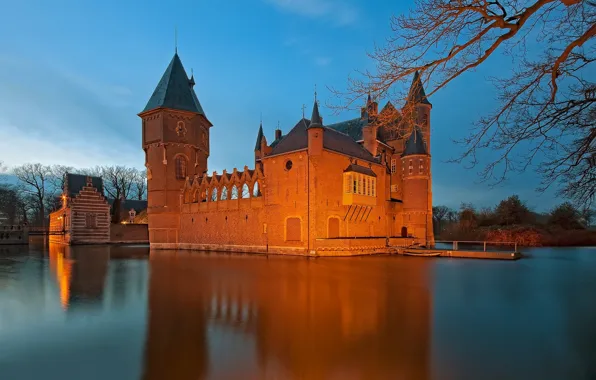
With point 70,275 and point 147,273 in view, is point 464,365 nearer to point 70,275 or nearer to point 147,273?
point 147,273

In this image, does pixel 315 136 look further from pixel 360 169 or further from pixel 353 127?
pixel 353 127

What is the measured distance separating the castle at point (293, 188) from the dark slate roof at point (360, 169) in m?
0.11

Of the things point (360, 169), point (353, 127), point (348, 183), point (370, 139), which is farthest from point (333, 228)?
point (353, 127)

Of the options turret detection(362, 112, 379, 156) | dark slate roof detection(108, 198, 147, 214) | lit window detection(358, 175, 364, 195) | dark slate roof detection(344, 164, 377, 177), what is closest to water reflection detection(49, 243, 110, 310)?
dark slate roof detection(344, 164, 377, 177)

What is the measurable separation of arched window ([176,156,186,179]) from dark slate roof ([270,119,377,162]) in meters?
11.3

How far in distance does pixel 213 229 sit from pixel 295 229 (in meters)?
9.67

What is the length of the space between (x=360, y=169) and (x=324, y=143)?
Answer: 3670 mm

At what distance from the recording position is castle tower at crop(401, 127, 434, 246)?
30297 mm

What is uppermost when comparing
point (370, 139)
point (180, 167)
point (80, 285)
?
point (370, 139)

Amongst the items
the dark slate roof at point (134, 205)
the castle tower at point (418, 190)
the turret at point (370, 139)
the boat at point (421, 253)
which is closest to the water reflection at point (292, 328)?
the boat at point (421, 253)

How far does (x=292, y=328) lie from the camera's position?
23.9 ft

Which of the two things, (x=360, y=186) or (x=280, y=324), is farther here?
(x=360, y=186)

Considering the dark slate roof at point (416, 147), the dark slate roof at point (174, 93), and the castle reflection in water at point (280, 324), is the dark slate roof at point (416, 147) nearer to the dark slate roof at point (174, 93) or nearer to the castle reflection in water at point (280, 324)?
the castle reflection in water at point (280, 324)

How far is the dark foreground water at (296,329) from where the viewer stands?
5.28 m
